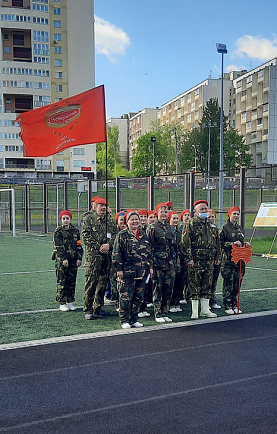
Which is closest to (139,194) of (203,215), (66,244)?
(66,244)

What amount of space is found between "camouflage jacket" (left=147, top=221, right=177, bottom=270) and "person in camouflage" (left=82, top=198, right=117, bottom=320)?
74 cm

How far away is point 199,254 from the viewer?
24.8ft

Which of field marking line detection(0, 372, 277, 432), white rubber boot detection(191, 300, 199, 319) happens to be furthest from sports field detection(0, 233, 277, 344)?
field marking line detection(0, 372, 277, 432)

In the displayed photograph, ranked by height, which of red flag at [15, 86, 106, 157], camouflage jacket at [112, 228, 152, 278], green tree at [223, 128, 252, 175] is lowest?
camouflage jacket at [112, 228, 152, 278]

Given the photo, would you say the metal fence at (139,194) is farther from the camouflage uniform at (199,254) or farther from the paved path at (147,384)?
the paved path at (147,384)

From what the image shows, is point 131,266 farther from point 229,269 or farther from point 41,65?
point 41,65

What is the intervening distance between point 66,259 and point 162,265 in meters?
1.74

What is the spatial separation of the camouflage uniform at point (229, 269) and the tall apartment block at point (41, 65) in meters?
61.9

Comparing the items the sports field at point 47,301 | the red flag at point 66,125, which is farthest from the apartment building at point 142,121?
the red flag at point 66,125

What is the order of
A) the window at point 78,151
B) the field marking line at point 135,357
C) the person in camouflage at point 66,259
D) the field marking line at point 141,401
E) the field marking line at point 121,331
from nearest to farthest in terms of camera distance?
the field marking line at point 141,401 < the field marking line at point 135,357 < the field marking line at point 121,331 < the person in camouflage at point 66,259 < the window at point 78,151

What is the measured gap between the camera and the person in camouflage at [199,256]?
24.7ft

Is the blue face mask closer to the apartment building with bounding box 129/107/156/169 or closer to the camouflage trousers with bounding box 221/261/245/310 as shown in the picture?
the camouflage trousers with bounding box 221/261/245/310

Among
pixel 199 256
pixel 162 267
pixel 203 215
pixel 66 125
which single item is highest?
pixel 66 125

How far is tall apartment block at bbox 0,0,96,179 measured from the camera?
70688mm
